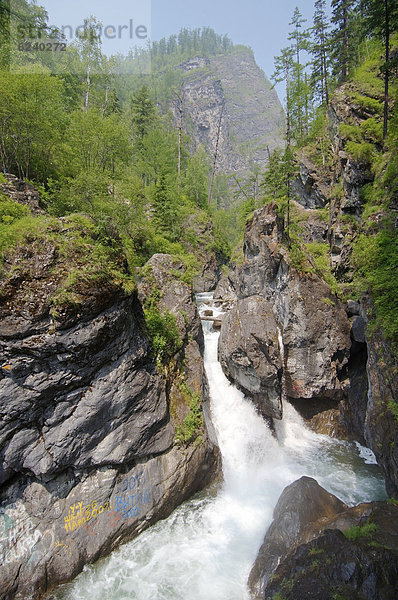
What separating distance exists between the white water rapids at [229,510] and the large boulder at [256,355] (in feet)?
2.66

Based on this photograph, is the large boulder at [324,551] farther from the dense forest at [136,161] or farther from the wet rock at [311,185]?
the wet rock at [311,185]

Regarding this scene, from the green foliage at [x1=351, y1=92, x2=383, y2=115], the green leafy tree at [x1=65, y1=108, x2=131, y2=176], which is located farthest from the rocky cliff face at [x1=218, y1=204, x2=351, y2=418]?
the green foliage at [x1=351, y1=92, x2=383, y2=115]

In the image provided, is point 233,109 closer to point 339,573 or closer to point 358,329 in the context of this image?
point 358,329

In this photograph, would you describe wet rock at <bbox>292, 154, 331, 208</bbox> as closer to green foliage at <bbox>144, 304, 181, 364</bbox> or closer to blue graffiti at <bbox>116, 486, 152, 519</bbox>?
green foliage at <bbox>144, 304, 181, 364</bbox>

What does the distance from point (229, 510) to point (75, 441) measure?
246 inches

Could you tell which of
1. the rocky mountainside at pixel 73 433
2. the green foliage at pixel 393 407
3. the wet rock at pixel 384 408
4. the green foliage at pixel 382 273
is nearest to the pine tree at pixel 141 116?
the green foliage at pixel 382 273

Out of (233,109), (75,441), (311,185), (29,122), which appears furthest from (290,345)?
(233,109)

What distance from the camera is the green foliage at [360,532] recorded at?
651 cm

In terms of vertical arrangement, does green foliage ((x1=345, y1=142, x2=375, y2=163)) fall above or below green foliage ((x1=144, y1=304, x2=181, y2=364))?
above

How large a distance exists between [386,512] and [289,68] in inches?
1218

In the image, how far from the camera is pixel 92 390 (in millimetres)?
8641

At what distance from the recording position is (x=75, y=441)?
326 inches

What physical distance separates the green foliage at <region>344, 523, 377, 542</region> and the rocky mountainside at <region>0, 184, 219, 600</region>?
5.47 meters

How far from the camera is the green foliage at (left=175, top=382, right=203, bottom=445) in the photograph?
1065cm
